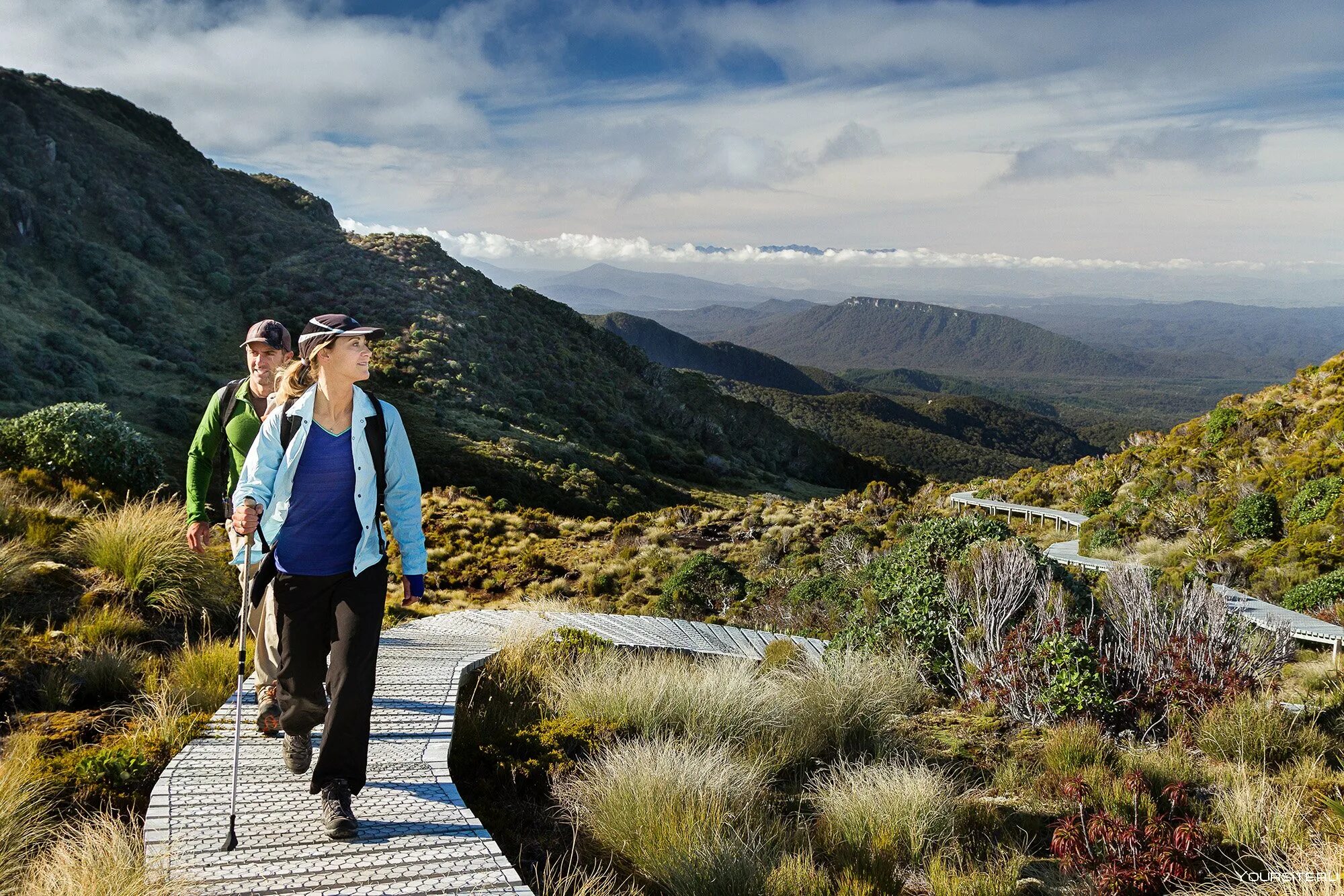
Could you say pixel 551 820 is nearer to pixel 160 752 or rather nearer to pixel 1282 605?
pixel 160 752

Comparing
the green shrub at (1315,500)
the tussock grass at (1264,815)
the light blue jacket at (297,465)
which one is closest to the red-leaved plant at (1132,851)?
the tussock grass at (1264,815)

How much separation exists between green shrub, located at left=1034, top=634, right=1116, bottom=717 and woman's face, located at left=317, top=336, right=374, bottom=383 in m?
5.17

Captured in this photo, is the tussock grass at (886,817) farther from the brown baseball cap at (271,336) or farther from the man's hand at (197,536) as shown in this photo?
the brown baseball cap at (271,336)

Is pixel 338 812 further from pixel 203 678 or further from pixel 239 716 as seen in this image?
pixel 203 678

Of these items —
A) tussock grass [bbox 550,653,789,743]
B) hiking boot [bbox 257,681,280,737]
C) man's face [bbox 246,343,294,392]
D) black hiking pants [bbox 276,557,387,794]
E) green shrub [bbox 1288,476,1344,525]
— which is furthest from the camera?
green shrub [bbox 1288,476,1344,525]

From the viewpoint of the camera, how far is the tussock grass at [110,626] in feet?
18.8

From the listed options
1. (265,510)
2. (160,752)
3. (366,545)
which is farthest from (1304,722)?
(160,752)

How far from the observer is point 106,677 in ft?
16.9

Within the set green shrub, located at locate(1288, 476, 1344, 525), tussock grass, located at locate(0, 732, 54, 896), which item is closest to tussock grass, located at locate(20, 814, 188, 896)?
tussock grass, located at locate(0, 732, 54, 896)

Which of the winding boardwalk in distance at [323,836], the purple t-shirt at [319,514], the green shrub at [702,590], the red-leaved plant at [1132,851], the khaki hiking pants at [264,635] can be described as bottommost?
the green shrub at [702,590]

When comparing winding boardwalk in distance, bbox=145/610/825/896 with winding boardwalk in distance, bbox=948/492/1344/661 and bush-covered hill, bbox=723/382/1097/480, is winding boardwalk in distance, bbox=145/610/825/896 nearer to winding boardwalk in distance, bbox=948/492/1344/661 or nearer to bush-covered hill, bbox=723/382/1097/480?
winding boardwalk in distance, bbox=948/492/1344/661

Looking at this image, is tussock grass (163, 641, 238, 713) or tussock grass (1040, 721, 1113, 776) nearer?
tussock grass (163, 641, 238, 713)

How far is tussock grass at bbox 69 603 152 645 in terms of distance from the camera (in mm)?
5719

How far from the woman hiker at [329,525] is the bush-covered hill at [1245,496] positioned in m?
12.2
